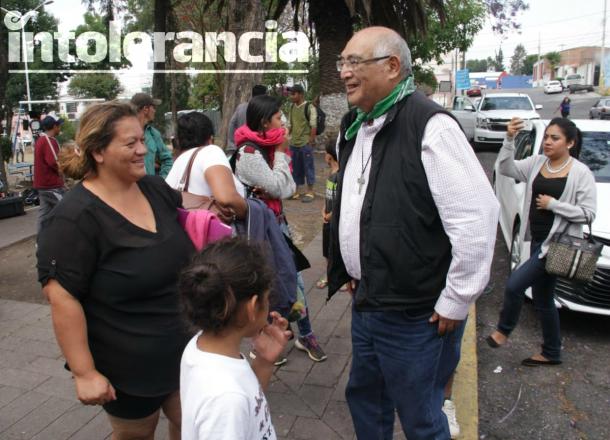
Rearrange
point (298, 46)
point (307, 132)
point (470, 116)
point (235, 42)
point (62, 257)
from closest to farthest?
point (62, 257) < point (235, 42) < point (307, 132) < point (470, 116) < point (298, 46)

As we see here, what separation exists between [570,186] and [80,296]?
10.4 ft

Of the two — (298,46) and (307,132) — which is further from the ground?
(298,46)

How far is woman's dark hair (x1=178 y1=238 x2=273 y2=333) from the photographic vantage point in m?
1.54

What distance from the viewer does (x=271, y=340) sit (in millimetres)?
1747

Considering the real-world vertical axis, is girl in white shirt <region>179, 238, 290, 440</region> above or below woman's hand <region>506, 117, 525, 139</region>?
below

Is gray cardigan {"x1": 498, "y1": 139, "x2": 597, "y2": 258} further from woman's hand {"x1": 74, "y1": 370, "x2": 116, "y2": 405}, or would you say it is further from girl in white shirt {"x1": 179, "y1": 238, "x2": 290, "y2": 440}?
woman's hand {"x1": 74, "y1": 370, "x2": 116, "y2": 405}

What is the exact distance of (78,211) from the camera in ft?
6.04

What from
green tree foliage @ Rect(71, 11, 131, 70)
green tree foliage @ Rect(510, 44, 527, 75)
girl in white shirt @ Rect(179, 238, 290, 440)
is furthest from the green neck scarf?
green tree foliage @ Rect(510, 44, 527, 75)

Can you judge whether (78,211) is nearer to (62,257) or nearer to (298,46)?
(62,257)

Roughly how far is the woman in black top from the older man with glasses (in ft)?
2.42

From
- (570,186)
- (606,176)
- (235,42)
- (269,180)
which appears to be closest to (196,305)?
(269,180)

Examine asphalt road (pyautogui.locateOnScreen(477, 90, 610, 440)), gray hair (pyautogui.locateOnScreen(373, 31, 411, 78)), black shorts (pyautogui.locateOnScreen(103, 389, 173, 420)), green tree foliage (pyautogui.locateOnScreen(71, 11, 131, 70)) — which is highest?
green tree foliage (pyautogui.locateOnScreen(71, 11, 131, 70))

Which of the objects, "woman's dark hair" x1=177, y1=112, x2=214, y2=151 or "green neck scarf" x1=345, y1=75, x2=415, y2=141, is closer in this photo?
"green neck scarf" x1=345, y1=75, x2=415, y2=141

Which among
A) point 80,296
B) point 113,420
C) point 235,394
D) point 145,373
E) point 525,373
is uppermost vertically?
point 80,296
